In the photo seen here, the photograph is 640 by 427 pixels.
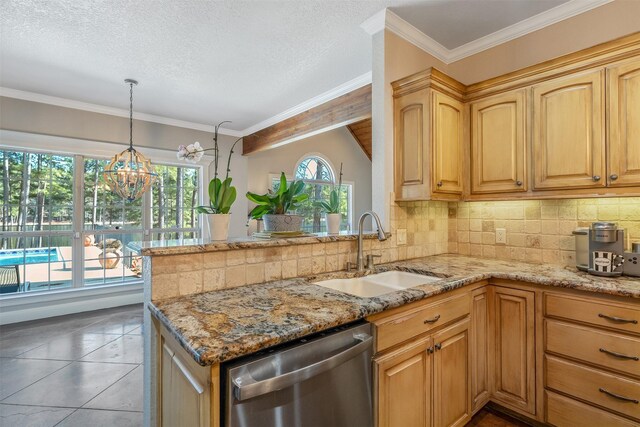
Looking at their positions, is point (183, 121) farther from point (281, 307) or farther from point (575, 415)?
point (575, 415)

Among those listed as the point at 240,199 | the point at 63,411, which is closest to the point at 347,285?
the point at 63,411

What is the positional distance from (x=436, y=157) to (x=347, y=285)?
106 centimetres

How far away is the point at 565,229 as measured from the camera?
212 cm

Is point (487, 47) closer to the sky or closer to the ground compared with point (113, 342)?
closer to the sky

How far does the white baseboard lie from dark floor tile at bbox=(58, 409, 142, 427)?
2601 millimetres

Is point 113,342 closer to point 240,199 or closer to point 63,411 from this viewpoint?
point 63,411

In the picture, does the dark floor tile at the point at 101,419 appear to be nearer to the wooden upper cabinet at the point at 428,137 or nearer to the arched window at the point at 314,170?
the wooden upper cabinet at the point at 428,137

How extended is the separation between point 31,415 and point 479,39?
4.21 metres

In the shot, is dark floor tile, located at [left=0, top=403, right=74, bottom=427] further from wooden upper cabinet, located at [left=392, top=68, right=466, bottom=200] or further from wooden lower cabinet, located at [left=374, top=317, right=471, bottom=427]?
wooden upper cabinet, located at [left=392, top=68, right=466, bottom=200]

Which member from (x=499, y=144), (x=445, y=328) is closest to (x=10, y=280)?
(x=445, y=328)

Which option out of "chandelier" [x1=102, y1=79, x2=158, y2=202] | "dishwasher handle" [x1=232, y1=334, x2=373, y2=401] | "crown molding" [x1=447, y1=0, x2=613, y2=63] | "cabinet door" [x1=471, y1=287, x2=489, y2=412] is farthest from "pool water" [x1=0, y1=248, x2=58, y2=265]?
"crown molding" [x1=447, y1=0, x2=613, y2=63]

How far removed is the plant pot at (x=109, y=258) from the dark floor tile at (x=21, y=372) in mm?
1823

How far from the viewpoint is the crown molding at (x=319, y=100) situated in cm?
338

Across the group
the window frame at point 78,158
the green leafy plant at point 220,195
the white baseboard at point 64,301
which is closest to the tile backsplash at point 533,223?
the green leafy plant at point 220,195
